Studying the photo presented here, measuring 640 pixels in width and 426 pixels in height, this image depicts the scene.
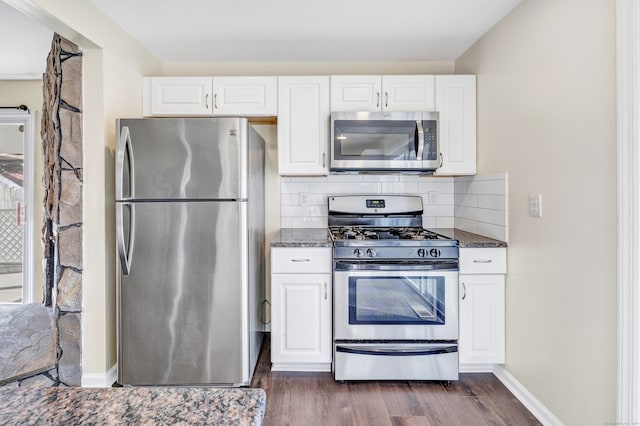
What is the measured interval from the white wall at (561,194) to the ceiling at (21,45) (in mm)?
3125

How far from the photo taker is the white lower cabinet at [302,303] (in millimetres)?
2299

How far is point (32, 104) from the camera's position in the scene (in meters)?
3.48

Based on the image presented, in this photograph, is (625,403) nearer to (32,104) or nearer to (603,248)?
(603,248)

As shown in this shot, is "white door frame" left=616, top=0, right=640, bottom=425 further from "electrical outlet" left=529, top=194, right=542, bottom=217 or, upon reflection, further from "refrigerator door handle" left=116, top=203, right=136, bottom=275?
"refrigerator door handle" left=116, top=203, right=136, bottom=275

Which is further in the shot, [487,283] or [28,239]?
[28,239]

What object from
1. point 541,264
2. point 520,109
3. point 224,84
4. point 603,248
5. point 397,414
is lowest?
point 397,414

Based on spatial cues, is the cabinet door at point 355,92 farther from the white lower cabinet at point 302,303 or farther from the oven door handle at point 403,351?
the oven door handle at point 403,351

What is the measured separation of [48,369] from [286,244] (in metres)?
1.75

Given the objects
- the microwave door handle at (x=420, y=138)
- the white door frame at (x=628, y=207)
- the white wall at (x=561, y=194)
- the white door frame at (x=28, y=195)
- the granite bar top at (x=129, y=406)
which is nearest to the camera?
the granite bar top at (x=129, y=406)

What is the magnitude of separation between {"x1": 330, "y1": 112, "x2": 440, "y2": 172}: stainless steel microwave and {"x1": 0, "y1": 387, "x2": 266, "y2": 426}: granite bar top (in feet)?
6.77

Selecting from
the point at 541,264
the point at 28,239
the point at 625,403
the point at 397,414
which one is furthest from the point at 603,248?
the point at 28,239

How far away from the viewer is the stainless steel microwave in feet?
8.29

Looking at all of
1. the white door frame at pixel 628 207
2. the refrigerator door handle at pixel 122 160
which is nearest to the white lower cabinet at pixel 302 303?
the refrigerator door handle at pixel 122 160

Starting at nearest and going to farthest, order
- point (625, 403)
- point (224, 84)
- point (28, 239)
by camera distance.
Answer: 1. point (625, 403)
2. point (224, 84)
3. point (28, 239)
